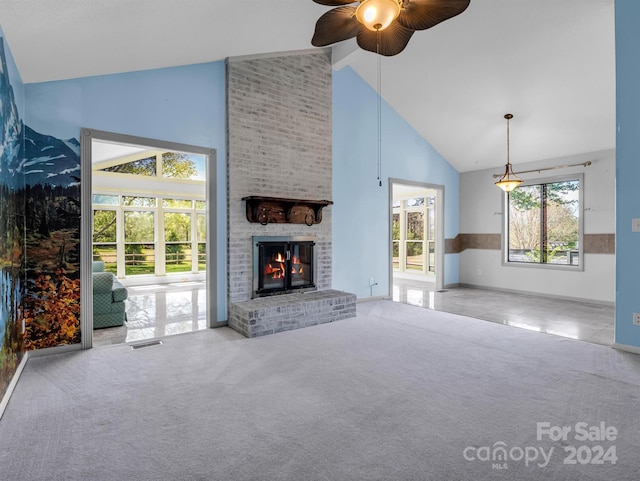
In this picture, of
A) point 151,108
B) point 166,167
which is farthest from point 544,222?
point 166,167

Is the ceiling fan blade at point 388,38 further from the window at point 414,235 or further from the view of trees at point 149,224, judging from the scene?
the view of trees at point 149,224

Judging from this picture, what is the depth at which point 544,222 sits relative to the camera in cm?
679

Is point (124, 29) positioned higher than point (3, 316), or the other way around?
point (124, 29)

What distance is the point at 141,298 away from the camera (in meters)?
6.71

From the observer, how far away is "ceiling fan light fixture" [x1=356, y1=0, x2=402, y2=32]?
204cm

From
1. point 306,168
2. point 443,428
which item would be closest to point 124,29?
point 306,168

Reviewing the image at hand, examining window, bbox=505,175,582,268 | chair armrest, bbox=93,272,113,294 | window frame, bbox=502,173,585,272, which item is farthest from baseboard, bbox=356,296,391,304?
chair armrest, bbox=93,272,113,294

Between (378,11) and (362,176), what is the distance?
3.98m

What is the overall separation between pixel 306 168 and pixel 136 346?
10.5 ft

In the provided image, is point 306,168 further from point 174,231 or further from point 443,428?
point 174,231

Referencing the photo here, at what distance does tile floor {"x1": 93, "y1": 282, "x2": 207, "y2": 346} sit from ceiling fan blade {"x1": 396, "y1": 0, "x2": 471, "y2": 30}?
3.93 m

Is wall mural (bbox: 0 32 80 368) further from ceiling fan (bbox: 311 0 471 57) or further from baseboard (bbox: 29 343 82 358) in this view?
ceiling fan (bbox: 311 0 471 57)

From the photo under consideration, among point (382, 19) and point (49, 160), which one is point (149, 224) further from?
point (382, 19)

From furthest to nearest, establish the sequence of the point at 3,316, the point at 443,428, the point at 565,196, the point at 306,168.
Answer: the point at 565,196 < the point at 306,168 < the point at 3,316 < the point at 443,428
